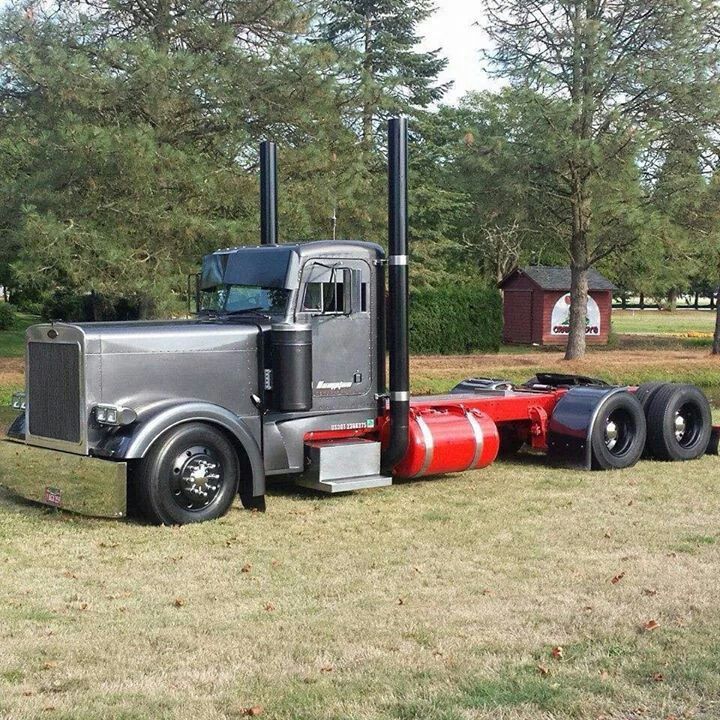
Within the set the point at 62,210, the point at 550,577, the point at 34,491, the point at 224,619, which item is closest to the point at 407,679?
the point at 224,619

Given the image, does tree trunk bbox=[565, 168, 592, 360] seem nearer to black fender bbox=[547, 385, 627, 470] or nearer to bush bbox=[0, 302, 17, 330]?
black fender bbox=[547, 385, 627, 470]

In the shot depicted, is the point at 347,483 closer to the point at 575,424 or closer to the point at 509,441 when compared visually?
the point at 575,424

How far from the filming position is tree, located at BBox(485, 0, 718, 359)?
2644 cm

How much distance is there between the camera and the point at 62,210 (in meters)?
18.7

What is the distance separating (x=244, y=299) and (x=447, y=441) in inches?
96.5

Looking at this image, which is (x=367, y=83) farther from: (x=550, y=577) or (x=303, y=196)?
(x=550, y=577)

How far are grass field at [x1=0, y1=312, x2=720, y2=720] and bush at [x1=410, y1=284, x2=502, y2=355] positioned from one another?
879 inches

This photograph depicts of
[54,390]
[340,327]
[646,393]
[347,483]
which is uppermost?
[340,327]

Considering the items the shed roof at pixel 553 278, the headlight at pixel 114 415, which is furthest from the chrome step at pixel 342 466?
the shed roof at pixel 553 278

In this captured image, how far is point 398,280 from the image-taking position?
10219mm

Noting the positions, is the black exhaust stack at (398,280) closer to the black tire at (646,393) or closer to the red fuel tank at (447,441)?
the red fuel tank at (447,441)

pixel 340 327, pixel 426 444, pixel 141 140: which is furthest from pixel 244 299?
pixel 141 140

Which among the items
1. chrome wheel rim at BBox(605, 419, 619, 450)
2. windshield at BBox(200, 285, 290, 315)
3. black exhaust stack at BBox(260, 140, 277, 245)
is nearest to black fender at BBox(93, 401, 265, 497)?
windshield at BBox(200, 285, 290, 315)

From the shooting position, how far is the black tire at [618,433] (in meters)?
12.2
